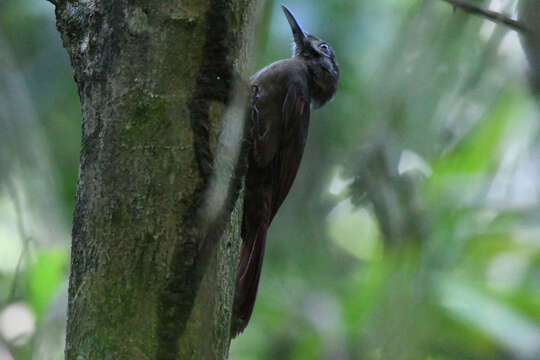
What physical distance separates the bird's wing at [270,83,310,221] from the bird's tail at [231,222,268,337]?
0.70ft

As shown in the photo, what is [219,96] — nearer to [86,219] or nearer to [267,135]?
[86,219]

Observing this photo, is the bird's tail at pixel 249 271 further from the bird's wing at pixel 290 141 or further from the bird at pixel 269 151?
the bird's wing at pixel 290 141

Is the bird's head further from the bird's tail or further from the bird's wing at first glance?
the bird's tail

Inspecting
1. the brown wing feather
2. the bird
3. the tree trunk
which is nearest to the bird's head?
the bird

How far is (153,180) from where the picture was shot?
1.59 m

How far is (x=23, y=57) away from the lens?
3.18m

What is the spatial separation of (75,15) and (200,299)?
78 cm

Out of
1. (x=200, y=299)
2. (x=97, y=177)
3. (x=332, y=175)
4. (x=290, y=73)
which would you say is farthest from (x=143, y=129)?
(x=290, y=73)

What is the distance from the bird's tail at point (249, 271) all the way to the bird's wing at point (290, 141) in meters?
0.21

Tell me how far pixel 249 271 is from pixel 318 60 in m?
1.87

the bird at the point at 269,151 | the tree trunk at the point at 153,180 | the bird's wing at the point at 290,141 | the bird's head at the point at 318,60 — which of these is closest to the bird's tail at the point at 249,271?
the bird at the point at 269,151

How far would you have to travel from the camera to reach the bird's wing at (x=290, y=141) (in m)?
3.52

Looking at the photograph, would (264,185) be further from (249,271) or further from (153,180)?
(153,180)

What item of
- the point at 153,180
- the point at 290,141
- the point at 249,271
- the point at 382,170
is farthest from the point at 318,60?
the point at 153,180
